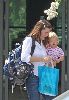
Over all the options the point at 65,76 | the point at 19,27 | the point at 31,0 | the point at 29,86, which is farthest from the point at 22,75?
the point at 31,0

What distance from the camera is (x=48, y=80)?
529 centimetres

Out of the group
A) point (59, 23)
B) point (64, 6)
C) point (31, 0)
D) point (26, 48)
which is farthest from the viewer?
point (31, 0)

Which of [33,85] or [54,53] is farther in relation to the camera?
[54,53]

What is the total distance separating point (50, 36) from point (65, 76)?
9.03 ft

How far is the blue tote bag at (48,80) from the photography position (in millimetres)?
5227

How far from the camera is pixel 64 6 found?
26.3 ft

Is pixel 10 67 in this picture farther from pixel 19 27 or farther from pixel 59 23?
pixel 19 27

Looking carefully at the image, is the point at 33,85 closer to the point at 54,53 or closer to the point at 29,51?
the point at 29,51

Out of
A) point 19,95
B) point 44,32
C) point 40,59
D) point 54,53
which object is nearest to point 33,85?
point 40,59

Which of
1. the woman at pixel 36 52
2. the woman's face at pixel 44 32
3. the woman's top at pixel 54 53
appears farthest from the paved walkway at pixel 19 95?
the woman's face at pixel 44 32

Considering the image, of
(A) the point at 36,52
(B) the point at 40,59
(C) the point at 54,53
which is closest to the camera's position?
(B) the point at 40,59

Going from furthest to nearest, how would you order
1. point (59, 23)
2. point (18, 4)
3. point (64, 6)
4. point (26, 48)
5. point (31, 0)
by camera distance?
point (31, 0), point (18, 4), point (59, 23), point (64, 6), point (26, 48)

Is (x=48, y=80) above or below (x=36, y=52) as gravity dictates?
below

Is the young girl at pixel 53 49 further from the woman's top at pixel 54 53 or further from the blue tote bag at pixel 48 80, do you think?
the blue tote bag at pixel 48 80
